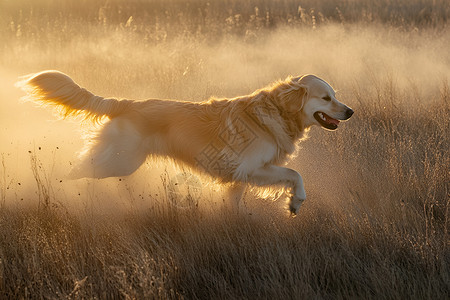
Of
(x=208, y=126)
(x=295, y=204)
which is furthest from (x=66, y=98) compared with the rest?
(x=295, y=204)

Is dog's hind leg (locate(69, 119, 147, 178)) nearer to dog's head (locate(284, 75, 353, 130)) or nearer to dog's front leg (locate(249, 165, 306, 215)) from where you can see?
dog's front leg (locate(249, 165, 306, 215))

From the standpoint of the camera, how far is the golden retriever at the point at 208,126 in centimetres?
438

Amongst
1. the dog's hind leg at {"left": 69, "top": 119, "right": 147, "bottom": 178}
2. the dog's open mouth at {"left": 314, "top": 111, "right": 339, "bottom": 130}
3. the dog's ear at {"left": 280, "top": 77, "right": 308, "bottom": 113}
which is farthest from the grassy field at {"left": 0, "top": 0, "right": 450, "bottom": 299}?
the dog's ear at {"left": 280, "top": 77, "right": 308, "bottom": 113}

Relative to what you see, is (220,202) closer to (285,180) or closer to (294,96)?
(285,180)

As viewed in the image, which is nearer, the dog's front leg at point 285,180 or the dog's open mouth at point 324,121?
the dog's front leg at point 285,180

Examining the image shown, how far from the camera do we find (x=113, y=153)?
4.47 metres

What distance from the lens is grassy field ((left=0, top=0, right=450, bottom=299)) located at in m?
3.08

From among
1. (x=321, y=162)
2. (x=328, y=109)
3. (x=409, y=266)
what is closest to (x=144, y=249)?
(x=409, y=266)

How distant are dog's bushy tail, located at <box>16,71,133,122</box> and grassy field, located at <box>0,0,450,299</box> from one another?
21 centimetres

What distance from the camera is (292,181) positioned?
4.25 m

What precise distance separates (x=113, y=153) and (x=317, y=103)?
182 cm

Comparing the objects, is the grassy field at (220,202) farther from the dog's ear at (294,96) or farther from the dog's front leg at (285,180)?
the dog's ear at (294,96)

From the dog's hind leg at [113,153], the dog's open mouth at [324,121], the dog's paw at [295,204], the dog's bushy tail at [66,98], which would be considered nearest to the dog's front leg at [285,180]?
the dog's paw at [295,204]

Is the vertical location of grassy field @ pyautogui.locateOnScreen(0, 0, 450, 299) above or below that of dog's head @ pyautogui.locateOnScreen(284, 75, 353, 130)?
below
